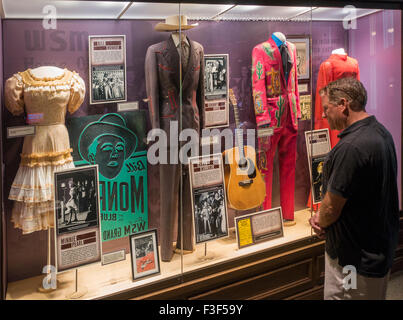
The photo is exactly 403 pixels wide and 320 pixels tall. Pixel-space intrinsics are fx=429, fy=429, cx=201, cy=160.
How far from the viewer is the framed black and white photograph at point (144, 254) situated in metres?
2.68

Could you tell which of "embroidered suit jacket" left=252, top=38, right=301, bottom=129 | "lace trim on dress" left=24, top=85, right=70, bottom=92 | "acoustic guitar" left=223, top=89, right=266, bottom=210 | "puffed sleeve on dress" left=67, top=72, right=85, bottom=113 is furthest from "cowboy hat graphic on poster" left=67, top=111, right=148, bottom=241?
"embroidered suit jacket" left=252, top=38, right=301, bottom=129

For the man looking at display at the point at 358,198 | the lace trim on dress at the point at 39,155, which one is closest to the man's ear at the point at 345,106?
the man looking at display at the point at 358,198

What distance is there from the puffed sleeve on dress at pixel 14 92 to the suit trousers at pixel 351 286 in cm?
192

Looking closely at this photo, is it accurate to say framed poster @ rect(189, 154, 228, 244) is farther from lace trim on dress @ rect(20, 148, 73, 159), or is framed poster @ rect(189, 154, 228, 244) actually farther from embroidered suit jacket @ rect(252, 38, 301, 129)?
lace trim on dress @ rect(20, 148, 73, 159)

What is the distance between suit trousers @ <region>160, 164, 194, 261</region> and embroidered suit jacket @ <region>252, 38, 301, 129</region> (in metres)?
0.80

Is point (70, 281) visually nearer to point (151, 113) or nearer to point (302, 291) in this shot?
point (151, 113)

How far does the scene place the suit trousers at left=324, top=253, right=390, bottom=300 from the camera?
2.24m

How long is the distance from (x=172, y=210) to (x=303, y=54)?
1659 mm

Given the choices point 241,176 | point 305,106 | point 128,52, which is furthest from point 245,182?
point 128,52

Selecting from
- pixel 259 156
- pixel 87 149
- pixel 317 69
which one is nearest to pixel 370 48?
pixel 317 69

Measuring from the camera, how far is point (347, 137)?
216cm

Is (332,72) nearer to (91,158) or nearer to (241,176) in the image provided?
(241,176)

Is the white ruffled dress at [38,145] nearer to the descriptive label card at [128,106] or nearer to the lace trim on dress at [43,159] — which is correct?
the lace trim on dress at [43,159]

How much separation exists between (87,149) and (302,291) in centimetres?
196
